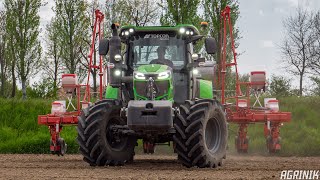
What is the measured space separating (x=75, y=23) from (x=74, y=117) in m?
23.2

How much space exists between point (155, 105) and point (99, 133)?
5.05 ft

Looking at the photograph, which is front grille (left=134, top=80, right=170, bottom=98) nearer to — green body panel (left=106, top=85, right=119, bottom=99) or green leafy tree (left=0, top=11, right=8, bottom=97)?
green body panel (left=106, top=85, right=119, bottom=99)

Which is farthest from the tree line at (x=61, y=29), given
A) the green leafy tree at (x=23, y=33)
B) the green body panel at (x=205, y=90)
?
the green body panel at (x=205, y=90)

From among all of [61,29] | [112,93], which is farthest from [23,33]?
[112,93]

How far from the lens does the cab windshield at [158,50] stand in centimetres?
1385

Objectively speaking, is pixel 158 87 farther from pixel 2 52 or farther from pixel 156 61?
pixel 2 52

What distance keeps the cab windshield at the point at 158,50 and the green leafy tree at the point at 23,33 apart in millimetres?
26245

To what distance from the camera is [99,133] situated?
509 inches

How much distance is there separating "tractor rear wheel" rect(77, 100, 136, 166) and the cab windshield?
1232 mm

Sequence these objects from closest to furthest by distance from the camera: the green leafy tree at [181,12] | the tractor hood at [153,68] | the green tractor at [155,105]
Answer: the green tractor at [155,105]
the tractor hood at [153,68]
the green leafy tree at [181,12]

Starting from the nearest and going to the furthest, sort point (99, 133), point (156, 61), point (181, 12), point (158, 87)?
point (158, 87) < point (99, 133) < point (156, 61) < point (181, 12)

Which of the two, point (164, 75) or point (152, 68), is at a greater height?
point (152, 68)

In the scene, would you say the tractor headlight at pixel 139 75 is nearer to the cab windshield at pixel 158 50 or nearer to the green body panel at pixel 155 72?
→ the green body panel at pixel 155 72

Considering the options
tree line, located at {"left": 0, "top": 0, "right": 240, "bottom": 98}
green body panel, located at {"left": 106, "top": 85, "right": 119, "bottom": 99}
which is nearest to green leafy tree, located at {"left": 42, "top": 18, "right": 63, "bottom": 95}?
tree line, located at {"left": 0, "top": 0, "right": 240, "bottom": 98}
